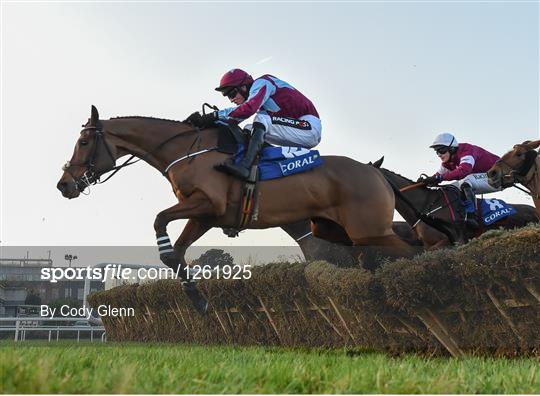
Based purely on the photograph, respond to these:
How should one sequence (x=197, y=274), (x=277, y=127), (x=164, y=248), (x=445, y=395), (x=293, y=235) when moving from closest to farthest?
1. (x=445, y=395)
2. (x=164, y=248)
3. (x=277, y=127)
4. (x=293, y=235)
5. (x=197, y=274)

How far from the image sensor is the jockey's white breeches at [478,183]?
8750mm

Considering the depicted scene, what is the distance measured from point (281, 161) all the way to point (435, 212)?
2.91m

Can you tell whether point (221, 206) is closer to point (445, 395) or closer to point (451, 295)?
point (451, 295)

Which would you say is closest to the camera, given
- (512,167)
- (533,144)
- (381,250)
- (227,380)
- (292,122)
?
(227,380)

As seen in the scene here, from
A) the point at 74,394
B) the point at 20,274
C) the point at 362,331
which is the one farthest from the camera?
the point at 20,274

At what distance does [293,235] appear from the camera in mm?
8664

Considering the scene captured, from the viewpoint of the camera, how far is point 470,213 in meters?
8.67

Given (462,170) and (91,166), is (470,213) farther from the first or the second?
(91,166)

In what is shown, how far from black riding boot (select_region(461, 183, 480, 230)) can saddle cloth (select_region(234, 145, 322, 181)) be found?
280 cm

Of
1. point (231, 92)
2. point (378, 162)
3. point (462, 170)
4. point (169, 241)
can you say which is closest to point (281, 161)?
point (231, 92)

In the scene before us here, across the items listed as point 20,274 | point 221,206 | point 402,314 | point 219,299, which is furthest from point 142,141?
point 20,274

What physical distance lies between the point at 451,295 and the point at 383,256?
1.05 metres

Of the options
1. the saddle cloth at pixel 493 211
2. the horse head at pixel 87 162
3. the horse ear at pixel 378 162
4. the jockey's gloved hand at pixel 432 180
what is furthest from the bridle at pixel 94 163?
the saddle cloth at pixel 493 211

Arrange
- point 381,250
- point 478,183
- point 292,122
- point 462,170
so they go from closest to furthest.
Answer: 1. point 292,122
2. point 381,250
3. point 462,170
4. point 478,183
